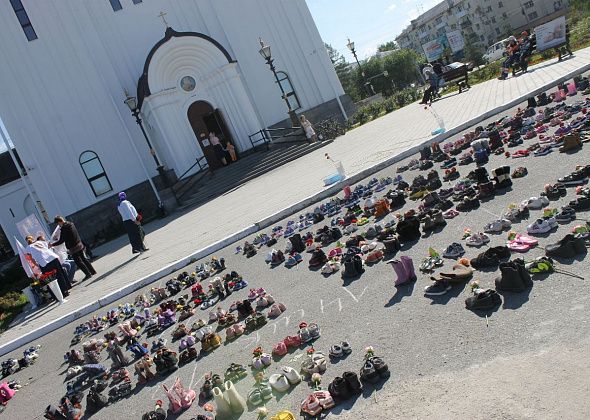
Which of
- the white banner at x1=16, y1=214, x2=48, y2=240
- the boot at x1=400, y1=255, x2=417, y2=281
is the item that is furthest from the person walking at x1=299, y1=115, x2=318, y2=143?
the boot at x1=400, y1=255, x2=417, y2=281

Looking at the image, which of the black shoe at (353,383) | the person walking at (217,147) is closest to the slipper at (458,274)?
the black shoe at (353,383)

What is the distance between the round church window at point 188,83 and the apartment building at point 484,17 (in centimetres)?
7634

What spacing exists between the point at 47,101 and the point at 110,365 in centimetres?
2358

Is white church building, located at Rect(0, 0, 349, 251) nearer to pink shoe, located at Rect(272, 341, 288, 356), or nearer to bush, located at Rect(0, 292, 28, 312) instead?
bush, located at Rect(0, 292, 28, 312)

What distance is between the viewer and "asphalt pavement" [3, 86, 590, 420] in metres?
4.24

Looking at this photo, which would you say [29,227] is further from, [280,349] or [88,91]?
[280,349]

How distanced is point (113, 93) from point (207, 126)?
→ 17.4ft

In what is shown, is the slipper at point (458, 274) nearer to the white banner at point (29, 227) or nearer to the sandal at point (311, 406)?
the sandal at point (311, 406)

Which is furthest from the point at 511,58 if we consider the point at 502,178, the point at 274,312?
the point at 274,312

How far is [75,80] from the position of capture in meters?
28.0

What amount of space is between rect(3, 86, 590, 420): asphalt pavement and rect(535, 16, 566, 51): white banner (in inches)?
621

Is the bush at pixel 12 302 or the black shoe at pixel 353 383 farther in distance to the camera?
the bush at pixel 12 302

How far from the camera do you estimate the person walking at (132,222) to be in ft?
48.8

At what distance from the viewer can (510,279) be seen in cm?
516
